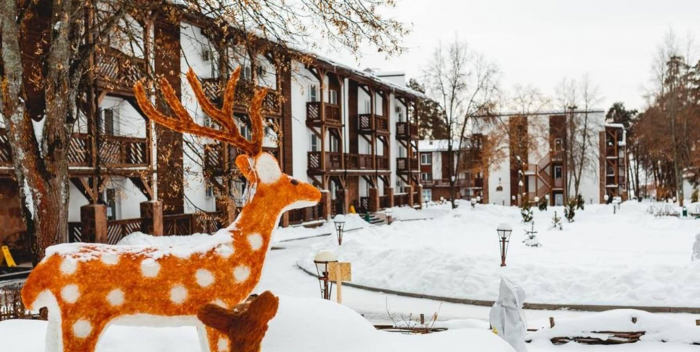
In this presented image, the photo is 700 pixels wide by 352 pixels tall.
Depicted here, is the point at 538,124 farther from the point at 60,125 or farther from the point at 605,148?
the point at 60,125

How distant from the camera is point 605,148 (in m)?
53.8

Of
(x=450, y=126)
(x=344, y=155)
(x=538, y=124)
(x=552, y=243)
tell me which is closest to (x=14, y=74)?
(x=552, y=243)

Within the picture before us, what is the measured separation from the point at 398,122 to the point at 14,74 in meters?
36.4

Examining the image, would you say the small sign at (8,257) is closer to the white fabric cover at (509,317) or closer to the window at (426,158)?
the white fabric cover at (509,317)

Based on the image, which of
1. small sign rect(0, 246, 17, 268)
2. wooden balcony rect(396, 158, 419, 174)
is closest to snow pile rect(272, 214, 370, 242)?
small sign rect(0, 246, 17, 268)

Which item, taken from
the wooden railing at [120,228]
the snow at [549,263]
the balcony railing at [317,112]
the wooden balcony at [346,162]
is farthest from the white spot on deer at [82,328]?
the balcony railing at [317,112]

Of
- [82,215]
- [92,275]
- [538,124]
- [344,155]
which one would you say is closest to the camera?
[92,275]

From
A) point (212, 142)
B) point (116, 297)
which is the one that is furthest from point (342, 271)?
point (212, 142)

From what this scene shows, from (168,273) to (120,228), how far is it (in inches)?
638

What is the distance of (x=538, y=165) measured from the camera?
5416 cm

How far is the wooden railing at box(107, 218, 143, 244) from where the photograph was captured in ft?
59.9

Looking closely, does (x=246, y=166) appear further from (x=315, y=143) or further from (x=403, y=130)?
(x=403, y=130)

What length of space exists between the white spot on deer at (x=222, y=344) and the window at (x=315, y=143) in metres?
28.5

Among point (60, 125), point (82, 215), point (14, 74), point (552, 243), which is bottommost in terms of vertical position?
point (552, 243)
